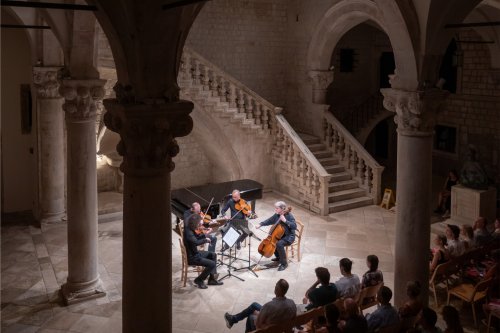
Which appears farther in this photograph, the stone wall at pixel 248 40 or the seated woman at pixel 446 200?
the stone wall at pixel 248 40

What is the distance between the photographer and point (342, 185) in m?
13.7

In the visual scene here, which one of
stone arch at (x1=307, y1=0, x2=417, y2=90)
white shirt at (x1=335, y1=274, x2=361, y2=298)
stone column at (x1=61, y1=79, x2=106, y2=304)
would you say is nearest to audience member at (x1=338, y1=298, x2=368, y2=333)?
→ white shirt at (x1=335, y1=274, x2=361, y2=298)

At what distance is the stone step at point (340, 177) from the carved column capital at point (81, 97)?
765 centimetres

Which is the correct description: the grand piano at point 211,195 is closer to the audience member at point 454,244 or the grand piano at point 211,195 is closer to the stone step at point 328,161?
the stone step at point 328,161

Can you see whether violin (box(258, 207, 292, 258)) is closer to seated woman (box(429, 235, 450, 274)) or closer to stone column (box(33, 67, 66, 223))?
seated woman (box(429, 235, 450, 274))

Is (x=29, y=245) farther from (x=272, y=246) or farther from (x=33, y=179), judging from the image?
(x=272, y=246)

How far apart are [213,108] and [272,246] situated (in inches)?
199

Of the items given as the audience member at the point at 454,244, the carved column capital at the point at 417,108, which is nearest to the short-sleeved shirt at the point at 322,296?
the carved column capital at the point at 417,108

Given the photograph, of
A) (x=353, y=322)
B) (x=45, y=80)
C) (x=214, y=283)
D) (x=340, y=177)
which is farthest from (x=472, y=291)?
(x=45, y=80)

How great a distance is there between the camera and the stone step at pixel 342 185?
13523mm

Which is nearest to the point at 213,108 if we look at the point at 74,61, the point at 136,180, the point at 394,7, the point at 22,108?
the point at 22,108

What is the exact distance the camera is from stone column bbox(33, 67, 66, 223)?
11.5 metres

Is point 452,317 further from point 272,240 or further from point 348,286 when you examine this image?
point 272,240

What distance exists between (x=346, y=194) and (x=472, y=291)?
621 centimetres
